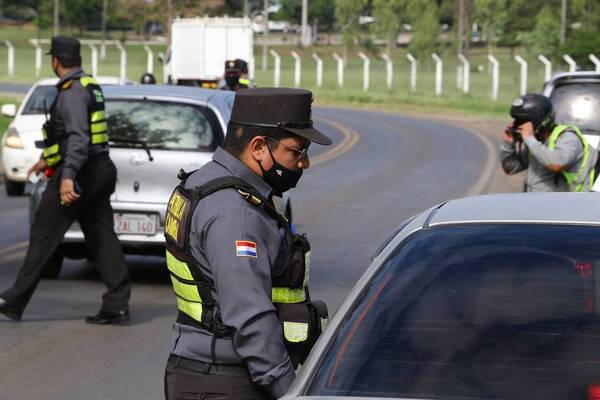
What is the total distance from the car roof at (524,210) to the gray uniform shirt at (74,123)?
4696mm

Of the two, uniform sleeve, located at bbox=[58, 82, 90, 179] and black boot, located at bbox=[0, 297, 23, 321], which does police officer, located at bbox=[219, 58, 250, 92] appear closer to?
uniform sleeve, located at bbox=[58, 82, 90, 179]

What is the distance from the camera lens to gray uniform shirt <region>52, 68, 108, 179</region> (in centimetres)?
883

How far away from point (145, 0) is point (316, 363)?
109m

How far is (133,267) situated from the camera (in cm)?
1210

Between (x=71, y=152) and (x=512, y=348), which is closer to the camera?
(x=512, y=348)

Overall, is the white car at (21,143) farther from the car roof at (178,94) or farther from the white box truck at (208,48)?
the white box truck at (208,48)

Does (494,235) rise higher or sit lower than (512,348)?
higher

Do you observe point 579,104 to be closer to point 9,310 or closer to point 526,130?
point 526,130

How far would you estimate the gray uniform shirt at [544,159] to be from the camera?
9227 millimetres

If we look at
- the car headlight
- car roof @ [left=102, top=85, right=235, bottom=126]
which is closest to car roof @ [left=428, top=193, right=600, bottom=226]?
car roof @ [left=102, top=85, right=235, bottom=126]

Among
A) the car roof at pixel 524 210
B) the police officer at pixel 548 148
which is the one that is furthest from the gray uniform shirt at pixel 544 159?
the car roof at pixel 524 210

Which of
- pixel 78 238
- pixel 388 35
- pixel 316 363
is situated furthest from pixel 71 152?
pixel 388 35

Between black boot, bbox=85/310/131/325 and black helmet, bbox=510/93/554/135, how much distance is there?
2.99m

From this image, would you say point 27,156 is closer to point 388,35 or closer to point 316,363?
point 316,363
